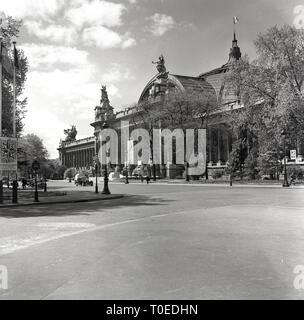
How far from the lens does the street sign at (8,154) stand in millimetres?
22375

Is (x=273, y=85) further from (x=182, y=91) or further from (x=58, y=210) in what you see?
(x=182, y=91)

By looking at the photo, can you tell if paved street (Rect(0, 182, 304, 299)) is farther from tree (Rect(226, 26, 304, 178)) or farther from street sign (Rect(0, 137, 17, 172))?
tree (Rect(226, 26, 304, 178))

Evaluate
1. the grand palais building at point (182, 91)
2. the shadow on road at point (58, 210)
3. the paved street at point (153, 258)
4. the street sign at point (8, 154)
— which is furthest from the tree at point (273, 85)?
the paved street at point (153, 258)

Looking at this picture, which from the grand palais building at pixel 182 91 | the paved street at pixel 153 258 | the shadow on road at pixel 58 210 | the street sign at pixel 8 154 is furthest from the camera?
the grand palais building at pixel 182 91

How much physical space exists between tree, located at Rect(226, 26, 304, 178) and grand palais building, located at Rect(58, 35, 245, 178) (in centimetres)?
264

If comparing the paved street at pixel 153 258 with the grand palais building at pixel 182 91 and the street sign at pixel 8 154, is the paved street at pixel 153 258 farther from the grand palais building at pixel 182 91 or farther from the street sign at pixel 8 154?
the grand palais building at pixel 182 91

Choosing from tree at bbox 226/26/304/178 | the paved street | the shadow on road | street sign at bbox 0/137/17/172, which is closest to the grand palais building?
tree at bbox 226/26/304/178

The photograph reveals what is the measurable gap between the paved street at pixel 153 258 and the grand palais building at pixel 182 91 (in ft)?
90.7

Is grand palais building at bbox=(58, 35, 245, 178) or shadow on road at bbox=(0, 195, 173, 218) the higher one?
grand palais building at bbox=(58, 35, 245, 178)

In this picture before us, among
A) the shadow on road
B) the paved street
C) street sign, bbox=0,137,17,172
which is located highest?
street sign, bbox=0,137,17,172

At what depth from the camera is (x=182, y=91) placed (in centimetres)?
7350

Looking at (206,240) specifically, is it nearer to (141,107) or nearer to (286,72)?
(286,72)

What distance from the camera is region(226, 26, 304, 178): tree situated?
35.8m
